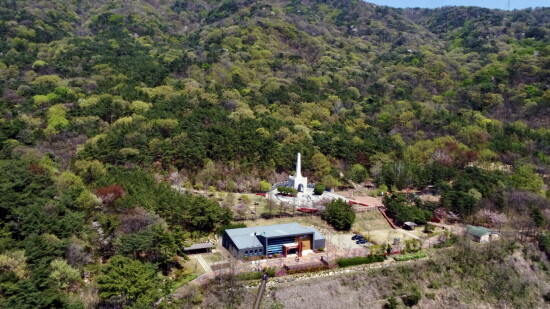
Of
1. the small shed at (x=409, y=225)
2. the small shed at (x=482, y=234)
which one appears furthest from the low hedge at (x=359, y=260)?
the small shed at (x=482, y=234)

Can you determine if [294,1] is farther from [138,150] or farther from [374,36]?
[138,150]

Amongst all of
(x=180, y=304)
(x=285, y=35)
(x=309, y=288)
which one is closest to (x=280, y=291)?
(x=309, y=288)

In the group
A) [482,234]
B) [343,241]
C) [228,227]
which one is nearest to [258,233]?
[228,227]

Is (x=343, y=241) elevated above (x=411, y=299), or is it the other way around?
(x=343, y=241)

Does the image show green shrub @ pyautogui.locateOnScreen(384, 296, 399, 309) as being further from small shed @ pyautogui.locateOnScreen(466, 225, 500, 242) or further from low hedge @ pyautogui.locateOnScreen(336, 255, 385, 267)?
small shed @ pyautogui.locateOnScreen(466, 225, 500, 242)

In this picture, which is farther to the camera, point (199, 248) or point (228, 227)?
point (228, 227)

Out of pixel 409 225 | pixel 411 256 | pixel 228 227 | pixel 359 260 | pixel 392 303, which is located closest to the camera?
pixel 392 303

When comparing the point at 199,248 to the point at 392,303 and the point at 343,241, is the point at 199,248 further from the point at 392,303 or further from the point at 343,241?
the point at 392,303

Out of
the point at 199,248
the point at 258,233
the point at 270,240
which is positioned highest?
the point at 258,233
